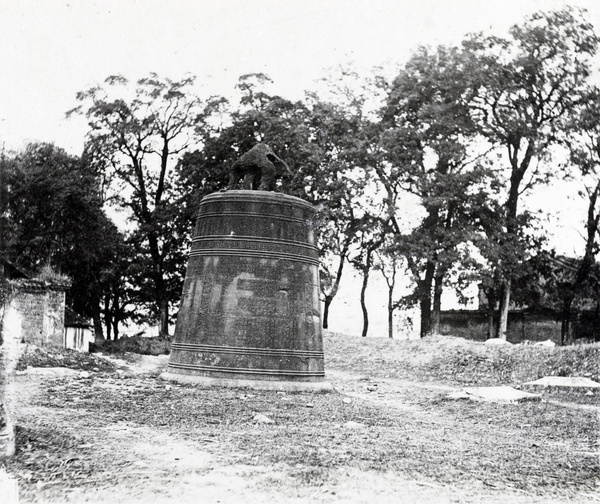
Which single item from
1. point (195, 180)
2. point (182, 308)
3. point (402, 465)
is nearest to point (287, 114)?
point (195, 180)

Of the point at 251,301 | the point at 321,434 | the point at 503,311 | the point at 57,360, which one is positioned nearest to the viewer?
the point at 321,434

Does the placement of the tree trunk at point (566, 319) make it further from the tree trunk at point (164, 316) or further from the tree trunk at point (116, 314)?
the tree trunk at point (116, 314)

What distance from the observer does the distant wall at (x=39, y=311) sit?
18953 millimetres

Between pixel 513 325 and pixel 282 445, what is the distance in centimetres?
2462

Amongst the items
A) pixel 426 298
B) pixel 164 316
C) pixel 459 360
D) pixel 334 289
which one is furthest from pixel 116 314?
pixel 459 360

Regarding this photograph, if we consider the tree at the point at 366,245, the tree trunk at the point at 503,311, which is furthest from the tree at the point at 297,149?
the tree trunk at the point at 503,311

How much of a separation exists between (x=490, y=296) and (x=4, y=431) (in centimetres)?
2363

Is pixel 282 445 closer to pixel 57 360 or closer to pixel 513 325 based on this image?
pixel 57 360

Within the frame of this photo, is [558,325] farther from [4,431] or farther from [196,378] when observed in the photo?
[4,431]

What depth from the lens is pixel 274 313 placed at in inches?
400

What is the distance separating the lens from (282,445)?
5.56 m

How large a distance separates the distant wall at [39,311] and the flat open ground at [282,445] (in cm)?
827

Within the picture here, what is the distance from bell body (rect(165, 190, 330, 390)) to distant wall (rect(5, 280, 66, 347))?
979 cm

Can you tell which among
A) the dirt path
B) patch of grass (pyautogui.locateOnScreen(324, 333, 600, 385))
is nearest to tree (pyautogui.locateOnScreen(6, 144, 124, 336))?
patch of grass (pyautogui.locateOnScreen(324, 333, 600, 385))
